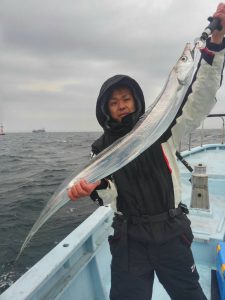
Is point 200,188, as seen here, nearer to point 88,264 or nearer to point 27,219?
point 88,264

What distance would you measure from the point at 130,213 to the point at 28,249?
5552 millimetres

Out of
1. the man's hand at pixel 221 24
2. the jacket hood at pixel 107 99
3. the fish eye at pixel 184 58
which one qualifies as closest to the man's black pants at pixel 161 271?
the jacket hood at pixel 107 99

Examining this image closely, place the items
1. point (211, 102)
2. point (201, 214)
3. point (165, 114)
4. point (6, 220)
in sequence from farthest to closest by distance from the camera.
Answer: point (6, 220), point (201, 214), point (211, 102), point (165, 114)

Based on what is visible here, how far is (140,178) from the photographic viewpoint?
8.77 ft

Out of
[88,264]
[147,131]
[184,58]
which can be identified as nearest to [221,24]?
[184,58]

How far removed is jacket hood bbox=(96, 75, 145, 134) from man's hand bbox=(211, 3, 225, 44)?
2.68ft

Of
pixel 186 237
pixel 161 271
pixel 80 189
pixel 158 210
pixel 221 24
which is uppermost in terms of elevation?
pixel 221 24

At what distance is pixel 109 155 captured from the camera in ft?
8.06

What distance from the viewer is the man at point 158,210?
2.48 meters

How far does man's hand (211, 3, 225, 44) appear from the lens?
2.28 meters

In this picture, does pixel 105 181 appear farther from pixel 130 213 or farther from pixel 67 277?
pixel 67 277

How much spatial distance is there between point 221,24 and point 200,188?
324cm

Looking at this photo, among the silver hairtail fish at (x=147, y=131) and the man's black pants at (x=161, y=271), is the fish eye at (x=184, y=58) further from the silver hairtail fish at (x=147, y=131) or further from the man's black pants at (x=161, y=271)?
the man's black pants at (x=161, y=271)

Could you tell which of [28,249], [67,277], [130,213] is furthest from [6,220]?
[130,213]
